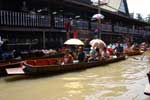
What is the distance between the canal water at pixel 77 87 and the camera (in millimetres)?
12523

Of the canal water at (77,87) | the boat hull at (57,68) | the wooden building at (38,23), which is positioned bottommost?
the canal water at (77,87)

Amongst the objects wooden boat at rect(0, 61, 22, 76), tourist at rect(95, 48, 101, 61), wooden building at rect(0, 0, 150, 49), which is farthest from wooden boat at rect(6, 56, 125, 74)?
wooden building at rect(0, 0, 150, 49)

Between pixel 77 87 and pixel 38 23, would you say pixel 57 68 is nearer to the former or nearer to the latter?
pixel 77 87

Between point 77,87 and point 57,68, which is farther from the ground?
point 57,68

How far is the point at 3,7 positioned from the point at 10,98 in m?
11.6

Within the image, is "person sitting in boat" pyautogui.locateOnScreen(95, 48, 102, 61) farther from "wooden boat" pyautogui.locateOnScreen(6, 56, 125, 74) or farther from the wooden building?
the wooden building

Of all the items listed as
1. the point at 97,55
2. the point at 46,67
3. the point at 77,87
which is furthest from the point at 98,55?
the point at 77,87

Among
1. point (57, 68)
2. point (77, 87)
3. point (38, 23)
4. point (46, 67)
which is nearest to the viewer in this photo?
point (77, 87)

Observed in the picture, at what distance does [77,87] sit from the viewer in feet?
47.5

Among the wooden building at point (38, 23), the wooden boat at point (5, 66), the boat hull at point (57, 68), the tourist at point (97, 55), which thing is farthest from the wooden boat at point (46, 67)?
the wooden building at point (38, 23)

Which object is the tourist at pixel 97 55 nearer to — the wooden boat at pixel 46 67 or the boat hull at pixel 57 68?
the boat hull at pixel 57 68

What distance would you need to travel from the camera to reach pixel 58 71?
715 inches

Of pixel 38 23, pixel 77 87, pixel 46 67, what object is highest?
pixel 38 23

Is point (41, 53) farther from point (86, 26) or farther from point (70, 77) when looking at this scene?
point (86, 26)
